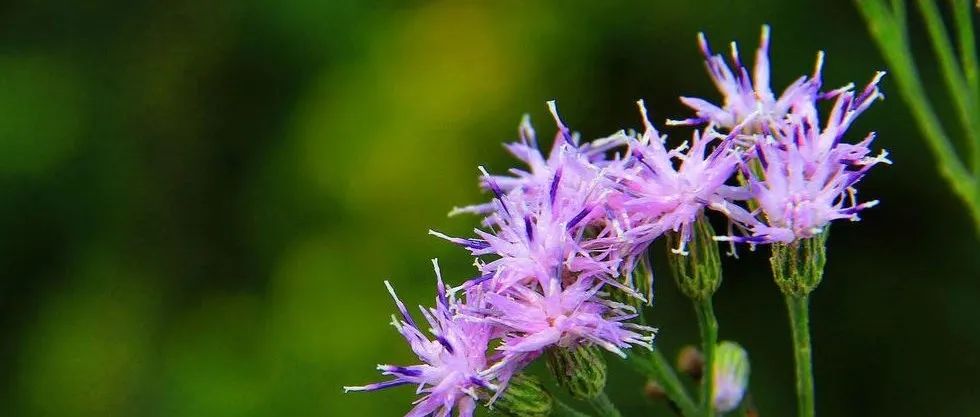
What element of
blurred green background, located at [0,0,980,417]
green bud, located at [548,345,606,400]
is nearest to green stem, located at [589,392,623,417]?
green bud, located at [548,345,606,400]

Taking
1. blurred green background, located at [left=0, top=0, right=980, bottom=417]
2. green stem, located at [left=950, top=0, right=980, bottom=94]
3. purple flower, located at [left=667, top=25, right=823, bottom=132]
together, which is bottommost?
blurred green background, located at [left=0, top=0, right=980, bottom=417]

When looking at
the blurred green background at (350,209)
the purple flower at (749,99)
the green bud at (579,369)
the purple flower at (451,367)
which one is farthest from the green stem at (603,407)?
the blurred green background at (350,209)

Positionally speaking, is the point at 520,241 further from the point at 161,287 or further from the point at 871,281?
the point at 161,287

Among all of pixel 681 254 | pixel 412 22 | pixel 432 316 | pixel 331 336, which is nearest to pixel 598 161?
pixel 681 254

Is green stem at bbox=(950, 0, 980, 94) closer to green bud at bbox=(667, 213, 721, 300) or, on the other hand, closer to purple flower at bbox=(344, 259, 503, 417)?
green bud at bbox=(667, 213, 721, 300)

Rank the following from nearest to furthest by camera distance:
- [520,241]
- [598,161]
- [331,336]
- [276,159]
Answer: [520,241], [598,161], [331,336], [276,159]

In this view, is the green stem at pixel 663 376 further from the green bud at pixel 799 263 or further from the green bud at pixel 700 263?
the green bud at pixel 799 263
